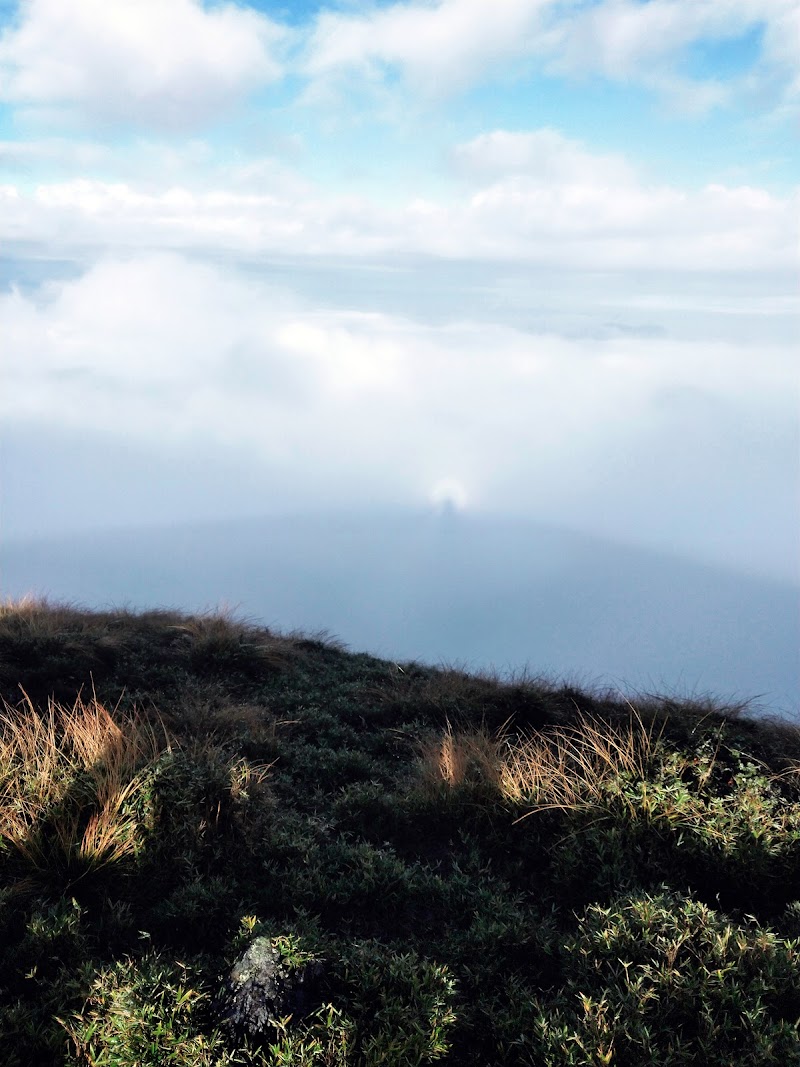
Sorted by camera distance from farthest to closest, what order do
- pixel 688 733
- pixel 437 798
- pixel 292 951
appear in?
1. pixel 688 733
2. pixel 437 798
3. pixel 292 951

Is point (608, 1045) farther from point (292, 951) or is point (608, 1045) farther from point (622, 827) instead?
point (622, 827)

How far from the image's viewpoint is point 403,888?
4.26m

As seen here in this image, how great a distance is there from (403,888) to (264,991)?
4.14ft

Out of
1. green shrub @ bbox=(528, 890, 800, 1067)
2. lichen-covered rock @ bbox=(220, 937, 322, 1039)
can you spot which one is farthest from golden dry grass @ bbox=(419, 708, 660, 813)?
lichen-covered rock @ bbox=(220, 937, 322, 1039)

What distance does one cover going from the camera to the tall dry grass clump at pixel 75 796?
4.25 meters

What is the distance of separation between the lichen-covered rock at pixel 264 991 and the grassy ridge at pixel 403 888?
0.06 m

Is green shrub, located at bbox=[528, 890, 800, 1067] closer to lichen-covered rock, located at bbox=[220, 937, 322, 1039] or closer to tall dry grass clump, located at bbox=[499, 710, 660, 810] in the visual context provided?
lichen-covered rock, located at bbox=[220, 937, 322, 1039]

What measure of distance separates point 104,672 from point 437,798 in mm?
4274

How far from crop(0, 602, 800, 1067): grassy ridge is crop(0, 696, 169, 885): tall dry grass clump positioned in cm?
2

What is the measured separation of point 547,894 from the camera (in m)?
4.41

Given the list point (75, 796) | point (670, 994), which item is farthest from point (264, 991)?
point (75, 796)

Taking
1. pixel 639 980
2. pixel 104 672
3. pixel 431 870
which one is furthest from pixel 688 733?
pixel 104 672

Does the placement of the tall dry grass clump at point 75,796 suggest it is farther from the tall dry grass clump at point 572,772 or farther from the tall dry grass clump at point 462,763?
the tall dry grass clump at point 572,772

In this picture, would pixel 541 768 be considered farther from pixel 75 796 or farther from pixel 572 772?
pixel 75 796
